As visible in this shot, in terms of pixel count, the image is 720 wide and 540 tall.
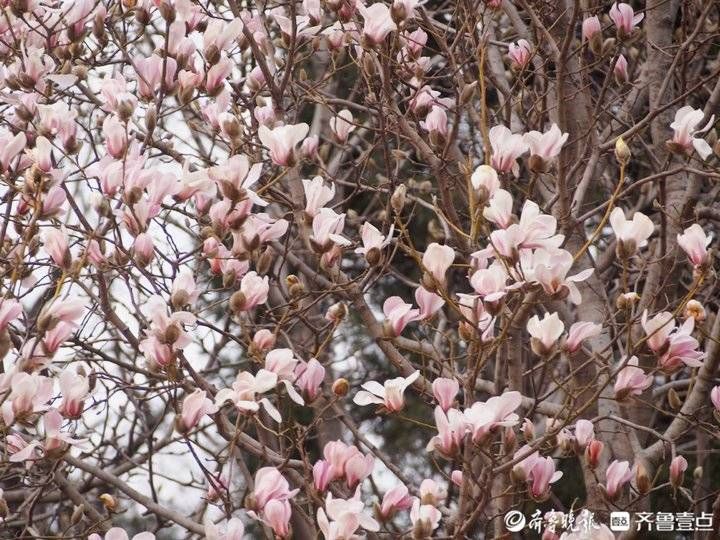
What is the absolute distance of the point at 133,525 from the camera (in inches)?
248

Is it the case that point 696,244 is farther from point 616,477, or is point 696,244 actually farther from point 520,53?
point 520,53

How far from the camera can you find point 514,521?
2412mm

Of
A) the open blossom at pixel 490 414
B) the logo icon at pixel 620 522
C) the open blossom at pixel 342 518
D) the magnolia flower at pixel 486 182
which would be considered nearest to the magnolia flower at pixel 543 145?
the magnolia flower at pixel 486 182

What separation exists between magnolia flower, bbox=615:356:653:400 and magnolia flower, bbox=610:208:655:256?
246 millimetres

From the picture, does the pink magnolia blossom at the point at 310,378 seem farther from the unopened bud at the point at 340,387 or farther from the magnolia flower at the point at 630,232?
the magnolia flower at the point at 630,232

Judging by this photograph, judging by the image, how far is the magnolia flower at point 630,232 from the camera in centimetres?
197

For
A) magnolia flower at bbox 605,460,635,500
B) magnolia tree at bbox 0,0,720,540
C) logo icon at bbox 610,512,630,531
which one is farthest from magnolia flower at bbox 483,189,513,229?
logo icon at bbox 610,512,630,531

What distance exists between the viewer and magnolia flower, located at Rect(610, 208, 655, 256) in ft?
6.46

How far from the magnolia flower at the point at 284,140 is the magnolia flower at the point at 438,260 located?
0.42 m

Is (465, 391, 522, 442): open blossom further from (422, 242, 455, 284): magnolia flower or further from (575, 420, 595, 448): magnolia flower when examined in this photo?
(575, 420, 595, 448): magnolia flower

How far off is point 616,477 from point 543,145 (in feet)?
2.35

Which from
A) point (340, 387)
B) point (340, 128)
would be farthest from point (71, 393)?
point (340, 128)

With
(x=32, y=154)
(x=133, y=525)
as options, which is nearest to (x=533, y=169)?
(x=32, y=154)

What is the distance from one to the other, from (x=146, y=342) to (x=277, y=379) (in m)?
0.25
